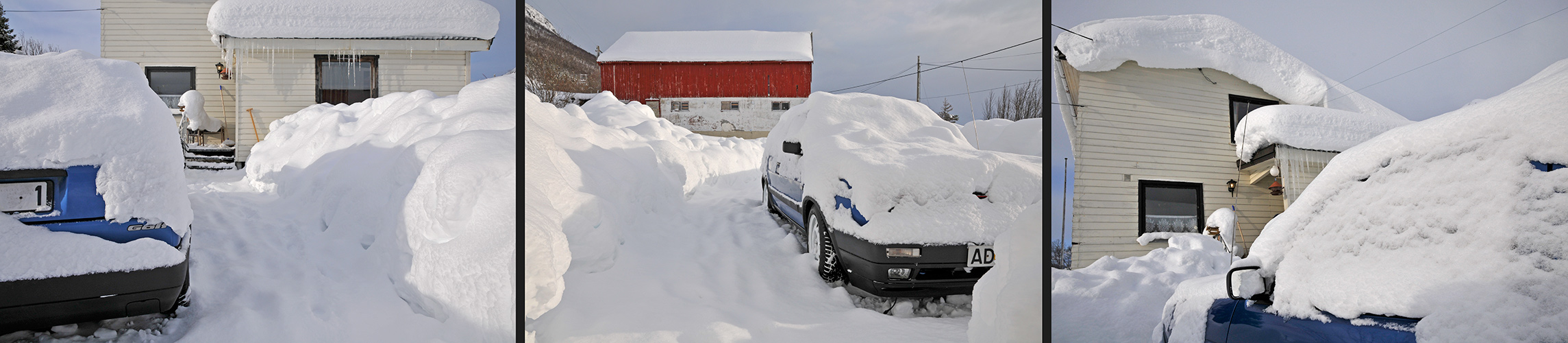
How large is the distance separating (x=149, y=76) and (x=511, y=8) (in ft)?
24.1

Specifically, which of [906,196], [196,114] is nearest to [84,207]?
[906,196]

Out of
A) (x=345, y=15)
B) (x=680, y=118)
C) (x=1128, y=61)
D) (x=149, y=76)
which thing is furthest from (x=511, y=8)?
(x=149, y=76)

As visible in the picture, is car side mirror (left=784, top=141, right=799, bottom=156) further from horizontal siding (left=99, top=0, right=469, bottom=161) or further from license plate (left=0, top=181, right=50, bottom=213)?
horizontal siding (left=99, top=0, right=469, bottom=161)

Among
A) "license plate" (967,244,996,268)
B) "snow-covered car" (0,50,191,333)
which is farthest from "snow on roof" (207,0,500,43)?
"license plate" (967,244,996,268)

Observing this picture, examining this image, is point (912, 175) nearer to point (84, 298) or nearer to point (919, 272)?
point (919, 272)

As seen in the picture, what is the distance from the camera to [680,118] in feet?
7.05

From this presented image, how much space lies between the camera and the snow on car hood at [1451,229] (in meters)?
1.06

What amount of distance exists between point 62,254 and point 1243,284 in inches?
129

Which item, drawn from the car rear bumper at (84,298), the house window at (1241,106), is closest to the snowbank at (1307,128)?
the house window at (1241,106)

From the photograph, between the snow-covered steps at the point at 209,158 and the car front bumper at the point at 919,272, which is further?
the snow-covered steps at the point at 209,158

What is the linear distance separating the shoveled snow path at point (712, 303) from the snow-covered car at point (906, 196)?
0.13 metres

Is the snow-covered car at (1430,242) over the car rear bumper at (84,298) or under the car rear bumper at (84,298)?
over

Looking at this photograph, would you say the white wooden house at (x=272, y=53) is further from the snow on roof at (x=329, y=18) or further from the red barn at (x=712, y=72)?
the red barn at (x=712, y=72)

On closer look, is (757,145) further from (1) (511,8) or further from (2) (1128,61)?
(2) (1128,61)
